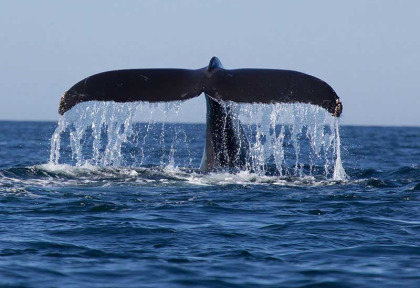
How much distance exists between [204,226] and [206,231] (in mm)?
268

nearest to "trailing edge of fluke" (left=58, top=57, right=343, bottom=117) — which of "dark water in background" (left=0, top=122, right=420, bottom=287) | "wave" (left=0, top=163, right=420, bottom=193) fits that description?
"dark water in background" (left=0, top=122, right=420, bottom=287)

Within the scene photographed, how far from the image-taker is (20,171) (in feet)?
44.6

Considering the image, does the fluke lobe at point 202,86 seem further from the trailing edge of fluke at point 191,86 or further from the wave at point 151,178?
the wave at point 151,178

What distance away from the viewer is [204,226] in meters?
9.02

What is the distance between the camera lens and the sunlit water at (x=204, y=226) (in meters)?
7.05

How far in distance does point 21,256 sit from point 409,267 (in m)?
3.23

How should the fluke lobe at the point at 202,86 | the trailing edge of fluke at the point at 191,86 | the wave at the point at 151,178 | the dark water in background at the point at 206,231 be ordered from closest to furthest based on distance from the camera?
the dark water in background at the point at 206,231
the fluke lobe at the point at 202,86
the trailing edge of fluke at the point at 191,86
the wave at the point at 151,178

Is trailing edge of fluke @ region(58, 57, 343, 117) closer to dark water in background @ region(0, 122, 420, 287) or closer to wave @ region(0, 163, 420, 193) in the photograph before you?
dark water in background @ region(0, 122, 420, 287)

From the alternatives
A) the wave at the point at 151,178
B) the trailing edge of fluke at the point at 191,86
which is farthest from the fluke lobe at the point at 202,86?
the wave at the point at 151,178

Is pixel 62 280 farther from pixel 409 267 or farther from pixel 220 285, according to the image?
pixel 409 267

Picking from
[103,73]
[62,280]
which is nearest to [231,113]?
[103,73]

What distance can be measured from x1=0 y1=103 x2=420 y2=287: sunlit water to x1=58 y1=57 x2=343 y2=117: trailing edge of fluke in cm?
18

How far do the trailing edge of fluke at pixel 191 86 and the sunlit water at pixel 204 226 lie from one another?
182 millimetres

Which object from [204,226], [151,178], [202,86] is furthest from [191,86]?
[204,226]
